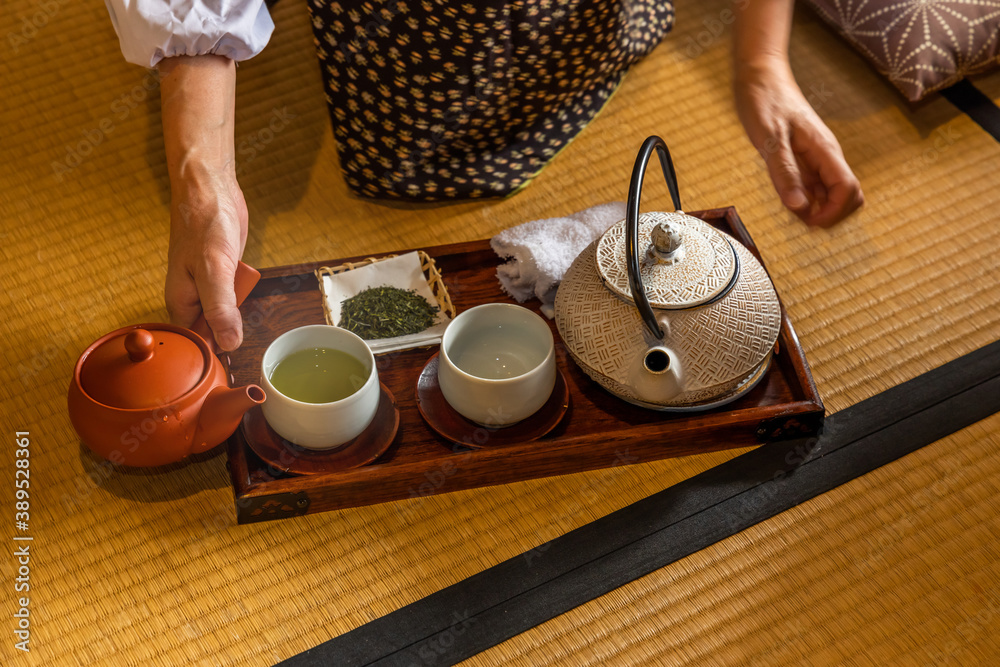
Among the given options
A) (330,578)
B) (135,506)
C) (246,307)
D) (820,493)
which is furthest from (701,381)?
(135,506)

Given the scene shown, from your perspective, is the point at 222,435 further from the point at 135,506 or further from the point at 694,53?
the point at 694,53

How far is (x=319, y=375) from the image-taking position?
1167 millimetres

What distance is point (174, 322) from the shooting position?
1.22 m

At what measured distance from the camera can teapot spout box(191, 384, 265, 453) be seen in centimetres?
105

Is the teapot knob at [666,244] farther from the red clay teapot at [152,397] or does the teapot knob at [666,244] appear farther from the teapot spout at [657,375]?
the red clay teapot at [152,397]

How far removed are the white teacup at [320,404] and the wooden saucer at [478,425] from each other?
9 cm

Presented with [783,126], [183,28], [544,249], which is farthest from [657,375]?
[183,28]

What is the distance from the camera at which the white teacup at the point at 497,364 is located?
3.71 ft

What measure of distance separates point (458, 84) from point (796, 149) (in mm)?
632

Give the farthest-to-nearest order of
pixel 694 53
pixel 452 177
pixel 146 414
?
pixel 694 53
pixel 452 177
pixel 146 414

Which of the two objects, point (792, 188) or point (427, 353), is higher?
point (792, 188)

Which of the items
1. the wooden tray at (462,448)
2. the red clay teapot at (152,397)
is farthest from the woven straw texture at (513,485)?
the red clay teapot at (152,397)

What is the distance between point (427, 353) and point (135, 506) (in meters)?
0.47

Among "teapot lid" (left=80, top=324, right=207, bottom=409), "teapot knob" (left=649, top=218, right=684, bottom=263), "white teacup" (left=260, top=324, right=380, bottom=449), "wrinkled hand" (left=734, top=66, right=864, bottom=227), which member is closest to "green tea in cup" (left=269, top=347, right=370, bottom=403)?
"white teacup" (left=260, top=324, right=380, bottom=449)
